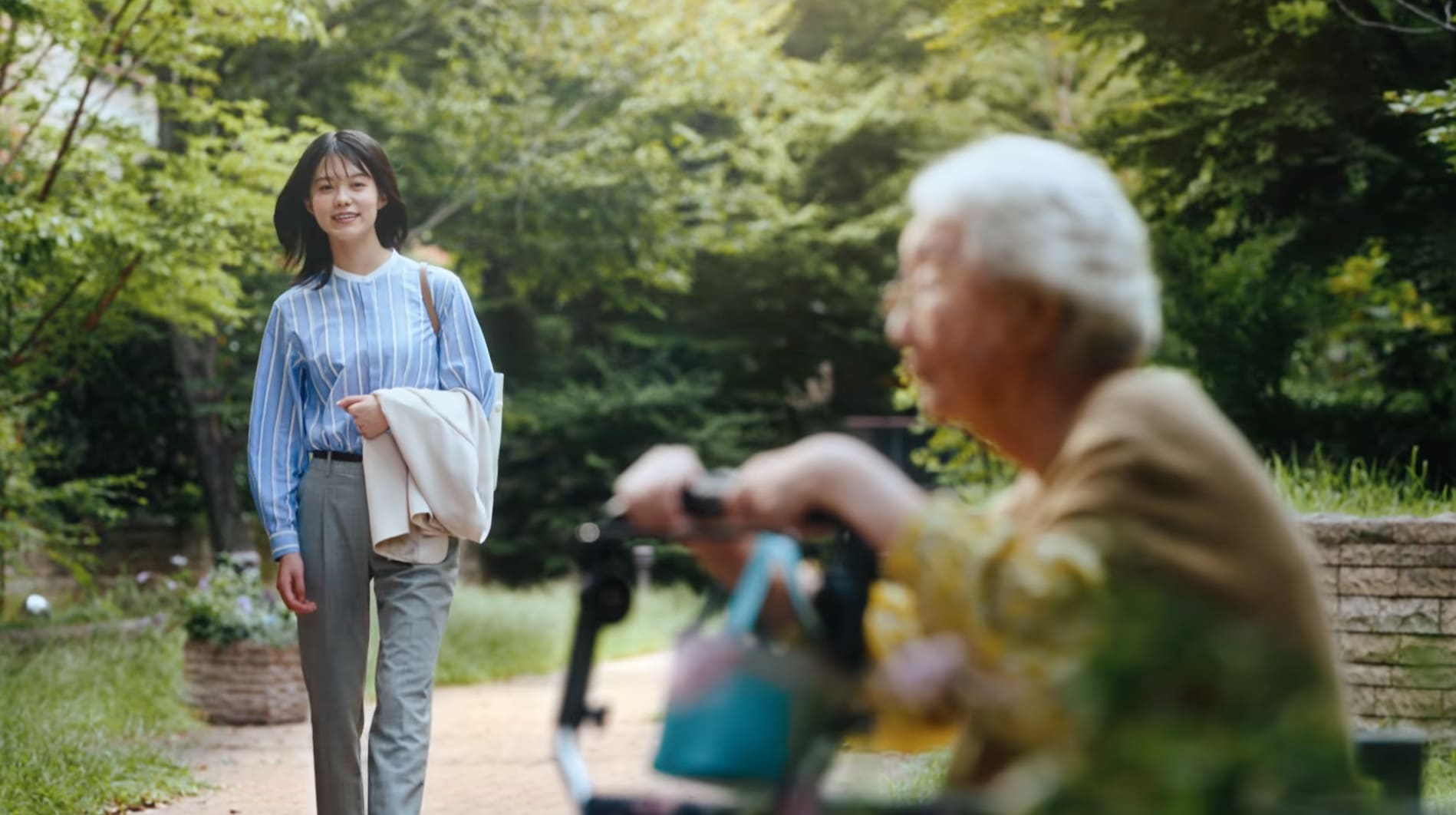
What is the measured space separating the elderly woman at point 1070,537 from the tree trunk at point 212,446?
37.8ft

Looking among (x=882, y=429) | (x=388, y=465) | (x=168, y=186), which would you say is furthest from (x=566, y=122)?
(x=388, y=465)

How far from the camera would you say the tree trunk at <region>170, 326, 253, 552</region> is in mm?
12617

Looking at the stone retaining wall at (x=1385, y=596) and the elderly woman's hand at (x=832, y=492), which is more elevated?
the elderly woman's hand at (x=832, y=492)

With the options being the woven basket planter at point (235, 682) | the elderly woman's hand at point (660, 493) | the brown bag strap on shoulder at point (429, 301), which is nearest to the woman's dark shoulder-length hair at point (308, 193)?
the brown bag strap on shoulder at point (429, 301)

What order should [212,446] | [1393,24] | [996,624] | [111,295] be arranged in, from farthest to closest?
[212,446] < [111,295] < [1393,24] < [996,624]

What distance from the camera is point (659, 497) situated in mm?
1678

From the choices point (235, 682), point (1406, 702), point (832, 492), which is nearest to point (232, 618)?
point (235, 682)

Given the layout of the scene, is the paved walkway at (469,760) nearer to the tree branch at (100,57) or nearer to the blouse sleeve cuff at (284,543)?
the blouse sleeve cuff at (284,543)

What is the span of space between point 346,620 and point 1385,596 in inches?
172

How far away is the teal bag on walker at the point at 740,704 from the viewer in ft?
4.74

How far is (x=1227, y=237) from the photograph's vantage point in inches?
387

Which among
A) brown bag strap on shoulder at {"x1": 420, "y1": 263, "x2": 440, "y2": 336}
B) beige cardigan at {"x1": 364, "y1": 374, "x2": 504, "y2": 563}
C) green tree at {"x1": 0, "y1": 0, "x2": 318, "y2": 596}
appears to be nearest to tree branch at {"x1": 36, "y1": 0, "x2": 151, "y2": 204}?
green tree at {"x1": 0, "y1": 0, "x2": 318, "y2": 596}

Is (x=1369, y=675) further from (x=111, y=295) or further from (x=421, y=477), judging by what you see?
(x=111, y=295)

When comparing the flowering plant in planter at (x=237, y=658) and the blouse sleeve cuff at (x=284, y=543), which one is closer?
the blouse sleeve cuff at (x=284, y=543)
